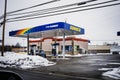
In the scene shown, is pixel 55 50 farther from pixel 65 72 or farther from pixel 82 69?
pixel 65 72

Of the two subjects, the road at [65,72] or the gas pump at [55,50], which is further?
the gas pump at [55,50]

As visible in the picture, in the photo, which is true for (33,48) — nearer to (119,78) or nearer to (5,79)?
(119,78)

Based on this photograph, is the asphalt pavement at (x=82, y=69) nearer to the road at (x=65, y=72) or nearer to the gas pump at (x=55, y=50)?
the road at (x=65, y=72)

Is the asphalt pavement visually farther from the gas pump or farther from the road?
the gas pump

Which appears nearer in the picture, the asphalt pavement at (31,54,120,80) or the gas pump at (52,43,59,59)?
the asphalt pavement at (31,54,120,80)

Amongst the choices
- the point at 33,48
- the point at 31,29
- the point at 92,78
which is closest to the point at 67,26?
the point at 31,29

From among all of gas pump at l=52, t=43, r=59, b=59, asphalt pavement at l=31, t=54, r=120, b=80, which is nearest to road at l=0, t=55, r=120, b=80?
asphalt pavement at l=31, t=54, r=120, b=80

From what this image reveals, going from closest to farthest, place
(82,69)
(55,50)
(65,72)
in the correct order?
(65,72)
(82,69)
(55,50)

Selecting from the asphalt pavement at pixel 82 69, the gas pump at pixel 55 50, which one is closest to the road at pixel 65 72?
the asphalt pavement at pixel 82 69

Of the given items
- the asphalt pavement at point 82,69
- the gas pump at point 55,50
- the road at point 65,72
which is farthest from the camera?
the gas pump at point 55,50

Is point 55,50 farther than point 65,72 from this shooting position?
Yes

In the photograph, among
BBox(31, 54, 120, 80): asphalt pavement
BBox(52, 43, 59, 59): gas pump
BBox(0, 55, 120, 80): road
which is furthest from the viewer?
BBox(52, 43, 59, 59): gas pump

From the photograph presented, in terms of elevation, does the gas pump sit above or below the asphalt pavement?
above

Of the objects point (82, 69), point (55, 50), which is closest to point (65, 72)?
point (82, 69)
